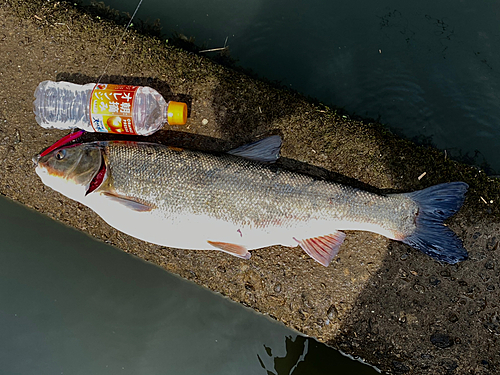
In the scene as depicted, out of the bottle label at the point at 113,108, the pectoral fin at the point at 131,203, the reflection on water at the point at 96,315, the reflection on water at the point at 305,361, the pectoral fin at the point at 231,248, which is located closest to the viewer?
the pectoral fin at the point at 131,203

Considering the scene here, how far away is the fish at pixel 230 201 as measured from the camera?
251cm

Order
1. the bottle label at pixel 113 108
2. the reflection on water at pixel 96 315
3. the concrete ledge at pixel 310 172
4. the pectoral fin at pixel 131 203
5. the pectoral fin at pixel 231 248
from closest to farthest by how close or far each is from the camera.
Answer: the pectoral fin at pixel 131 203 < the pectoral fin at pixel 231 248 < the bottle label at pixel 113 108 < the concrete ledge at pixel 310 172 < the reflection on water at pixel 96 315

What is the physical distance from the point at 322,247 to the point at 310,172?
0.73 metres

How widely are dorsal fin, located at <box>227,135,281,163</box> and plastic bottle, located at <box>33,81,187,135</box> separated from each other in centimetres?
58

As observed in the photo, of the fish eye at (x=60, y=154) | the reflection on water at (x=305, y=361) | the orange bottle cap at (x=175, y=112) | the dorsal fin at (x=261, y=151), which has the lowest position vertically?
the reflection on water at (x=305, y=361)

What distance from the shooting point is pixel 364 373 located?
10.1ft

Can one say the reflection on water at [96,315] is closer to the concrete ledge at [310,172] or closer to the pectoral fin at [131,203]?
the concrete ledge at [310,172]

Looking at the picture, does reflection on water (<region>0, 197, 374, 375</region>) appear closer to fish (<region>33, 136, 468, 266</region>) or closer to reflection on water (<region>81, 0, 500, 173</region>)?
fish (<region>33, 136, 468, 266</region>)

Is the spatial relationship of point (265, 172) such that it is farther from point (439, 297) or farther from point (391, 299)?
point (439, 297)

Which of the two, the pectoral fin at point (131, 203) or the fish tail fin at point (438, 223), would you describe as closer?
the pectoral fin at point (131, 203)

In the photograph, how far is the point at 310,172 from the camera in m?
2.98

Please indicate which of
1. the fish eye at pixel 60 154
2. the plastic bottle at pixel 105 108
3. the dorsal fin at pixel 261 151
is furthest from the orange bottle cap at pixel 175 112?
the fish eye at pixel 60 154

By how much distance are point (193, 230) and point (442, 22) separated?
3.38 m

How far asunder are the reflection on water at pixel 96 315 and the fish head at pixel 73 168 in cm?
87
